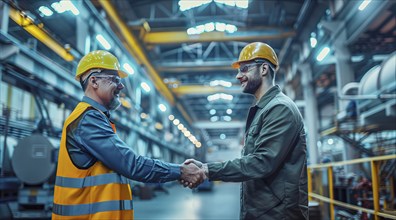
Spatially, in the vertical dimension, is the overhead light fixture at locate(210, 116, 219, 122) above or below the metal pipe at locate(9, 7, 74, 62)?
above

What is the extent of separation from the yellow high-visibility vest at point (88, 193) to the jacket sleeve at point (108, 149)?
75 mm

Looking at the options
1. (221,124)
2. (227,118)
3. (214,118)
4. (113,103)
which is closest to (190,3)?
(113,103)

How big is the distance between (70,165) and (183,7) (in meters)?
12.0

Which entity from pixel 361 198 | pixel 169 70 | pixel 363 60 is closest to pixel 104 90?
pixel 361 198

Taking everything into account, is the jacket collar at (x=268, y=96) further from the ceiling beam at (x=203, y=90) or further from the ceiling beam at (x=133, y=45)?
the ceiling beam at (x=203, y=90)

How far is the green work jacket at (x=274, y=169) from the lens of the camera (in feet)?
7.37

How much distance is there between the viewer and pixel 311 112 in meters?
15.2

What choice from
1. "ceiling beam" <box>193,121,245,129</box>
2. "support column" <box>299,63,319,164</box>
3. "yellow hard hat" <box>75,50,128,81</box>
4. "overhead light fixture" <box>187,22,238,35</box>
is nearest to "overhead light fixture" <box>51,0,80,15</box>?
"yellow hard hat" <box>75,50,128,81</box>

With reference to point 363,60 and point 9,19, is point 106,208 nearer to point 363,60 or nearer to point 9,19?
point 9,19

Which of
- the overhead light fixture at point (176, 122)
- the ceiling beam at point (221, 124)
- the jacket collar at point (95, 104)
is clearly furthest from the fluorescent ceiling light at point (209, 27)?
the ceiling beam at point (221, 124)

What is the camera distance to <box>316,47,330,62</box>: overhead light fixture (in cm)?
1250

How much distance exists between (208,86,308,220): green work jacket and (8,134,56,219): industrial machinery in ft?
20.9

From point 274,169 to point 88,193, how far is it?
1.22 metres

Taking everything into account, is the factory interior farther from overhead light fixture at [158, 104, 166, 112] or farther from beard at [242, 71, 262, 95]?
beard at [242, 71, 262, 95]
